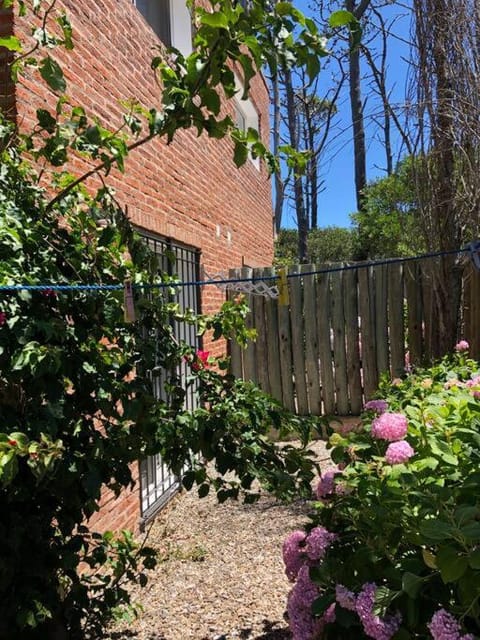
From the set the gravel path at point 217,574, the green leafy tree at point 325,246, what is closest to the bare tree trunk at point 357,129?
the green leafy tree at point 325,246

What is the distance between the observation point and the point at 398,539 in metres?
1.46

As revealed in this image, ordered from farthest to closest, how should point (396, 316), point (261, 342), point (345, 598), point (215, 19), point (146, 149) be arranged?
point (261, 342) < point (396, 316) < point (146, 149) < point (215, 19) < point (345, 598)

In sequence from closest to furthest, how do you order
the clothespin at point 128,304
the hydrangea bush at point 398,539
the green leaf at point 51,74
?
the hydrangea bush at point 398,539 < the green leaf at point 51,74 < the clothespin at point 128,304

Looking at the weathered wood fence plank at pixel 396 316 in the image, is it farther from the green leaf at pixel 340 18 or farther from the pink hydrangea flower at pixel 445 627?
the pink hydrangea flower at pixel 445 627

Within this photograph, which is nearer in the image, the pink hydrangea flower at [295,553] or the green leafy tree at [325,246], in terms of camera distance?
the pink hydrangea flower at [295,553]

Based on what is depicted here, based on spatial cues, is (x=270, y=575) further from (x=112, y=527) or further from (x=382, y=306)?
(x=382, y=306)

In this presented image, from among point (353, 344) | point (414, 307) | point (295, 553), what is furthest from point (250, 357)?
point (295, 553)

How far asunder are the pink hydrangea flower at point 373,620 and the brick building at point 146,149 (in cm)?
191

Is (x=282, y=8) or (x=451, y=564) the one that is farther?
(x=282, y=8)

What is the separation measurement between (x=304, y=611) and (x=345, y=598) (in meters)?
0.31

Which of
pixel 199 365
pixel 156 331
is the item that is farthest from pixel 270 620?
pixel 156 331

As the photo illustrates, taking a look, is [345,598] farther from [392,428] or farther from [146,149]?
[146,149]

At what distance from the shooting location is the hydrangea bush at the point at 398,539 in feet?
4.09

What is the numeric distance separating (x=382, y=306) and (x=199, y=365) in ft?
14.0
